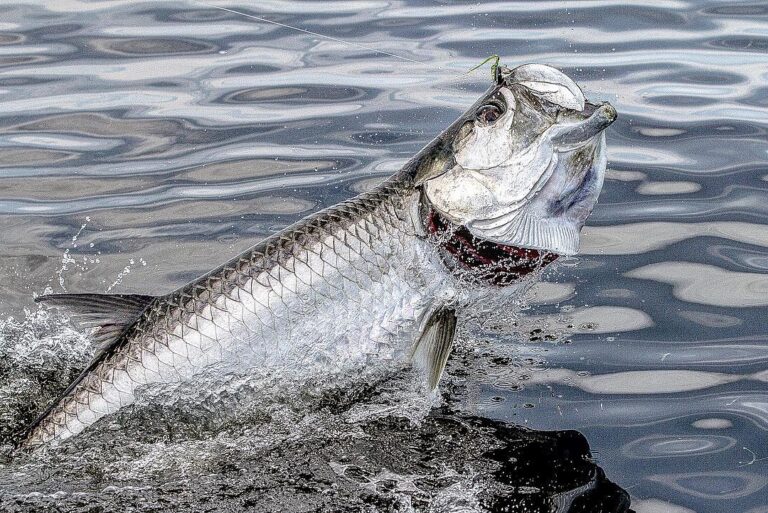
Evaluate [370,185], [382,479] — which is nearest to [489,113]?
[382,479]

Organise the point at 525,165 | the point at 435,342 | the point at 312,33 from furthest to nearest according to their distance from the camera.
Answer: the point at 312,33 → the point at 435,342 → the point at 525,165

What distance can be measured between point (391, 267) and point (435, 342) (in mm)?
420

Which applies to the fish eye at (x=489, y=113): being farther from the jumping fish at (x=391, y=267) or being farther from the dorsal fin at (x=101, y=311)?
the dorsal fin at (x=101, y=311)

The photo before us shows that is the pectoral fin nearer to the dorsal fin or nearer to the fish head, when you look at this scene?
the fish head

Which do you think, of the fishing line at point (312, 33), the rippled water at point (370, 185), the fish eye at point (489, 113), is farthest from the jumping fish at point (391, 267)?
the fishing line at point (312, 33)

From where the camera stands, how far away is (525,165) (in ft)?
16.7

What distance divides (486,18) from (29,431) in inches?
310

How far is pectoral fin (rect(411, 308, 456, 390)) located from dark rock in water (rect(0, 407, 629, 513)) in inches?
12.3

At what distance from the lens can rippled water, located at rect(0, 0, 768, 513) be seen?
5105mm

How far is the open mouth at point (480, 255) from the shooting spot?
5.30m

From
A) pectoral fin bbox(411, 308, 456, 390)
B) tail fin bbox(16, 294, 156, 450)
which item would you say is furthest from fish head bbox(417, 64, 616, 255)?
tail fin bbox(16, 294, 156, 450)

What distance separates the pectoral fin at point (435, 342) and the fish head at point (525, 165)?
448 mm

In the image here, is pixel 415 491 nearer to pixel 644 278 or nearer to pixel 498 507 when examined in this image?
pixel 498 507

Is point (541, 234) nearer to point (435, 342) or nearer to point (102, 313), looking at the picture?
point (435, 342)
